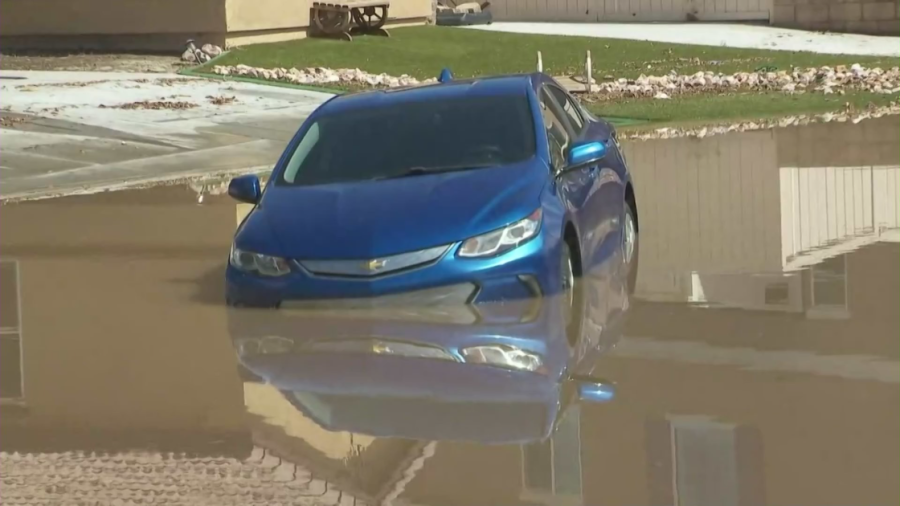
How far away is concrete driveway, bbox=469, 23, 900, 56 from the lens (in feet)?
98.3

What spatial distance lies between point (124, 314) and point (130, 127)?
33.4 ft

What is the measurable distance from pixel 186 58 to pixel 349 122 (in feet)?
59.9

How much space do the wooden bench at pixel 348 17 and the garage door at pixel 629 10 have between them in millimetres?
5800

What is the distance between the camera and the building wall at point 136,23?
92.0 feet

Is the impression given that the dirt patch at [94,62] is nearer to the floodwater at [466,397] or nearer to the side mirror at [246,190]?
the floodwater at [466,397]

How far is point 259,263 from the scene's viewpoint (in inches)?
331

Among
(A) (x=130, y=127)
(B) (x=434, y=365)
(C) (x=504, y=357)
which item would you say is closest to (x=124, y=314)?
(B) (x=434, y=365)

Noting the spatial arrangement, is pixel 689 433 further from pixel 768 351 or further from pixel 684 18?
pixel 684 18

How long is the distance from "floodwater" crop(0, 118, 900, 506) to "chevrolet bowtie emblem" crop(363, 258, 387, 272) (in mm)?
310

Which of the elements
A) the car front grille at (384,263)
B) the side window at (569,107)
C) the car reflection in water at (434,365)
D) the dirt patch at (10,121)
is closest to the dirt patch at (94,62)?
the dirt patch at (10,121)

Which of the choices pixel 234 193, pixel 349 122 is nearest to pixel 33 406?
pixel 234 193

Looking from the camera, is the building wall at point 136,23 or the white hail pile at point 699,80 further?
the building wall at point 136,23

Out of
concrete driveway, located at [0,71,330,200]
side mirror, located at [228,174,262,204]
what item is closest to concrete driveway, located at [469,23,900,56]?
concrete driveway, located at [0,71,330,200]

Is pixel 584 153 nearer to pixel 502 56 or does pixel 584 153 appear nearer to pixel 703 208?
pixel 703 208
